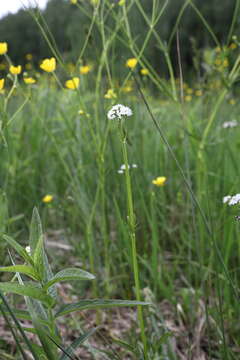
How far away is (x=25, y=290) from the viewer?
570 millimetres

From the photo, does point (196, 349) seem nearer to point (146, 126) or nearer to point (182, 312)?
point (182, 312)

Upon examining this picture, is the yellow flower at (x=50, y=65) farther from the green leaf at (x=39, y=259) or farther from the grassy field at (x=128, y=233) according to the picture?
the green leaf at (x=39, y=259)

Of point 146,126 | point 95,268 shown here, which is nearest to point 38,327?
point 95,268

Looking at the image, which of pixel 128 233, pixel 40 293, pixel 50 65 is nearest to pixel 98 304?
pixel 40 293

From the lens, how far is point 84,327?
110 centimetres

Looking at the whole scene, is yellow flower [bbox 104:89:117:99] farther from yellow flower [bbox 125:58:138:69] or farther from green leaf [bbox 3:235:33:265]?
green leaf [bbox 3:235:33:265]

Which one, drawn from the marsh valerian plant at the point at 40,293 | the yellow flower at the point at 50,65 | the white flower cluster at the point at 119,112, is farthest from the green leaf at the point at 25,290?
the yellow flower at the point at 50,65

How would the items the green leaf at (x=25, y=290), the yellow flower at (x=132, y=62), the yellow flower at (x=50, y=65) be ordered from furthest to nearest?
the yellow flower at (x=132, y=62) → the yellow flower at (x=50, y=65) → the green leaf at (x=25, y=290)

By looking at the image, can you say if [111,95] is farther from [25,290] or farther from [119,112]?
[25,290]

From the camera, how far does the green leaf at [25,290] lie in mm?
561

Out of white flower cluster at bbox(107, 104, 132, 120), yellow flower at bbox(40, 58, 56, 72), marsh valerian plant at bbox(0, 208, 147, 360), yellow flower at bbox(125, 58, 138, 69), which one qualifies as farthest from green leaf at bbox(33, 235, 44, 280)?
yellow flower at bbox(125, 58, 138, 69)

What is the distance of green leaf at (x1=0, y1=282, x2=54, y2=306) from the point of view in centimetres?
56

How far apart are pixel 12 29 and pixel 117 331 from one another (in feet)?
43.1

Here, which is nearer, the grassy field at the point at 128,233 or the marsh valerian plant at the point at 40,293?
the marsh valerian plant at the point at 40,293
